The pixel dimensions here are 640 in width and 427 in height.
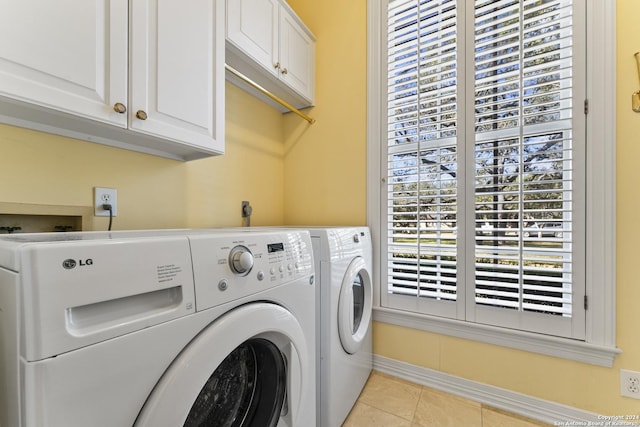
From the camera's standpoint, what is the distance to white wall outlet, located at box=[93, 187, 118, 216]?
1.09 m

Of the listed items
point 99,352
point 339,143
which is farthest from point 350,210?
point 99,352

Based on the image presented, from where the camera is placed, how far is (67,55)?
77cm

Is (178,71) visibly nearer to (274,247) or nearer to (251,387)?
(274,247)

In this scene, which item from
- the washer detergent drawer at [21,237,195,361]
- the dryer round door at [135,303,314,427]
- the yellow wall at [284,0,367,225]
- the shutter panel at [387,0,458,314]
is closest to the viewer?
the washer detergent drawer at [21,237,195,361]

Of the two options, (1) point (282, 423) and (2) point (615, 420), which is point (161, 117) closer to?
(1) point (282, 423)

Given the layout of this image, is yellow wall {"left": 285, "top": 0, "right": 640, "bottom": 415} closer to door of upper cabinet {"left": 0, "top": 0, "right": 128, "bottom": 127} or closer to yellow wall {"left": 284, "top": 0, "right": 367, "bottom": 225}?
yellow wall {"left": 284, "top": 0, "right": 367, "bottom": 225}

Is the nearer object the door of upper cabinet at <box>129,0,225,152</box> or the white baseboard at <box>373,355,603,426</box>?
the door of upper cabinet at <box>129,0,225,152</box>

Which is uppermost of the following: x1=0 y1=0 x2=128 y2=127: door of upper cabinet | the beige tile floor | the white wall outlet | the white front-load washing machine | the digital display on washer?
x1=0 y1=0 x2=128 y2=127: door of upper cabinet

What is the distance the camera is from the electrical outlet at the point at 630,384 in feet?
3.85

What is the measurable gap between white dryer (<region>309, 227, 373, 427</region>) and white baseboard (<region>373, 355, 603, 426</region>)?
1.05 ft

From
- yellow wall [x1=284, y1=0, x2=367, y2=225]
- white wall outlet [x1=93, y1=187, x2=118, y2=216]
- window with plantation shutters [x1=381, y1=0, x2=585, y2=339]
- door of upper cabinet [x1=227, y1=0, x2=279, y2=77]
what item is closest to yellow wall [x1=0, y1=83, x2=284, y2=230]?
white wall outlet [x1=93, y1=187, x2=118, y2=216]

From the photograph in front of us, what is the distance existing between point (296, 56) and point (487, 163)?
4.39ft

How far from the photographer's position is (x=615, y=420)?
1.20 meters

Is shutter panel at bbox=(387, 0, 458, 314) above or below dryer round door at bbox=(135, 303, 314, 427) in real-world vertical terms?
above
